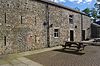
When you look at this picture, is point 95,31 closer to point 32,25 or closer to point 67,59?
point 32,25

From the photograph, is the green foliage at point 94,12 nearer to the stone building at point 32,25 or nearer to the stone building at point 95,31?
the stone building at point 95,31

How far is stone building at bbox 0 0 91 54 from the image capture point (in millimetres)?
11602

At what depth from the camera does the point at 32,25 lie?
13781mm

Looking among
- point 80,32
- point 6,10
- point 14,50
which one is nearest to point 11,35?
point 14,50

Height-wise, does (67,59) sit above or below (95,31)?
below

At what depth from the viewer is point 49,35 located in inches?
619

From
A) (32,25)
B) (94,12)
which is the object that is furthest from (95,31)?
(94,12)

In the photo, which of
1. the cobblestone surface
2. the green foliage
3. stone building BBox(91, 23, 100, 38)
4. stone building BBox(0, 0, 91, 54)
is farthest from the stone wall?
the green foliage

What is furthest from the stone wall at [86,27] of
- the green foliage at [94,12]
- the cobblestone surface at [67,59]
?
the green foliage at [94,12]

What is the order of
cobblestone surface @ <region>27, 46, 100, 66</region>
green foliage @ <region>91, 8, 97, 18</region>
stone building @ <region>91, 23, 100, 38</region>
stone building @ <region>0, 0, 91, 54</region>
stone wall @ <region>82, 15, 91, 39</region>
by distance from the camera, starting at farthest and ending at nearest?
green foliage @ <region>91, 8, 97, 18</region>, stone building @ <region>91, 23, 100, 38</region>, stone wall @ <region>82, 15, 91, 39</region>, stone building @ <region>0, 0, 91, 54</region>, cobblestone surface @ <region>27, 46, 100, 66</region>

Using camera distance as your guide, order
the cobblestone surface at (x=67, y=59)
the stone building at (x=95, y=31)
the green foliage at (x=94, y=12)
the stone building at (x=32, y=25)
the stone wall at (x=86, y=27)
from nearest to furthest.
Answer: the cobblestone surface at (x=67, y=59) < the stone building at (x=32, y=25) < the stone wall at (x=86, y=27) < the stone building at (x=95, y=31) < the green foliage at (x=94, y=12)

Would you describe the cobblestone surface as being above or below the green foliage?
below

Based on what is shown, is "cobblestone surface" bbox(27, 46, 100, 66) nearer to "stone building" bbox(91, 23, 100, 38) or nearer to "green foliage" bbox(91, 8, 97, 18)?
"stone building" bbox(91, 23, 100, 38)

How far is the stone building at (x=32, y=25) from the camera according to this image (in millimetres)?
11602
